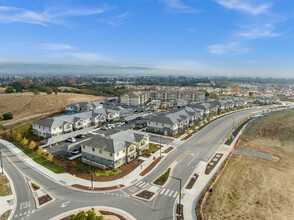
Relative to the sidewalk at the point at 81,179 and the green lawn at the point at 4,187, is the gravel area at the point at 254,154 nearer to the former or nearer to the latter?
the sidewalk at the point at 81,179

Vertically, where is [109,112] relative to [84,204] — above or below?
above

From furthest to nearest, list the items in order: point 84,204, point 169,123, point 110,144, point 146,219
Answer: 1. point 169,123
2. point 110,144
3. point 84,204
4. point 146,219

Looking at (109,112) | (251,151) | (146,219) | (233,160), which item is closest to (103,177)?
(146,219)

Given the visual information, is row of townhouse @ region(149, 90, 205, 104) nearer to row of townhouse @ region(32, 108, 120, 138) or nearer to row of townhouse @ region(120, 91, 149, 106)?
row of townhouse @ region(120, 91, 149, 106)

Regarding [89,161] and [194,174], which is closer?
[194,174]

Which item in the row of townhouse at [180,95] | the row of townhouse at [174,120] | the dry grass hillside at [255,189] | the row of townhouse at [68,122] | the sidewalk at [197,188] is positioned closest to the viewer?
the dry grass hillside at [255,189]

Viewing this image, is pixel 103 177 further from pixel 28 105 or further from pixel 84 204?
pixel 28 105

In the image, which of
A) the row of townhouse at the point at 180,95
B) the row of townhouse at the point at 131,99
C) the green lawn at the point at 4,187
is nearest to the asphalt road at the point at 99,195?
the green lawn at the point at 4,187
